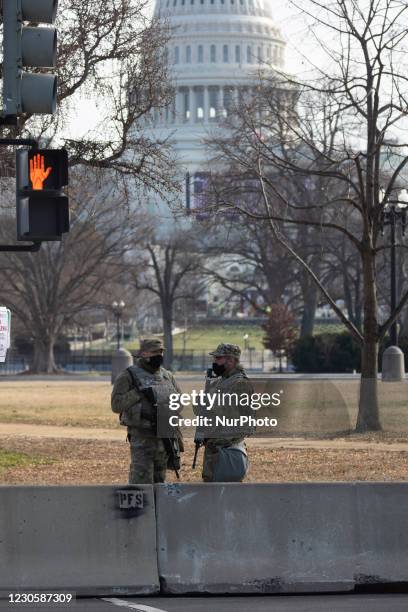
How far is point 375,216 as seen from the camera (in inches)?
1029

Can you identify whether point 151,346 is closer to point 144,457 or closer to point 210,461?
point 144,457

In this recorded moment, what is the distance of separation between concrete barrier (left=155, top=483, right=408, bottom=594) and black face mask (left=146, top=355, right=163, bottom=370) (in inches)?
67.7

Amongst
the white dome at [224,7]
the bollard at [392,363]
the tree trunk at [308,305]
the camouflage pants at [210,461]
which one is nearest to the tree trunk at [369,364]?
the bollard at [392,363]

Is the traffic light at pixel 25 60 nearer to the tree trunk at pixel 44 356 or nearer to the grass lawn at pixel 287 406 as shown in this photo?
the grass lawn at pixel 287 406

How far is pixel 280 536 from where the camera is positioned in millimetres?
10992

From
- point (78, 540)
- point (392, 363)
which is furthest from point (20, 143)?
point (392, 363)

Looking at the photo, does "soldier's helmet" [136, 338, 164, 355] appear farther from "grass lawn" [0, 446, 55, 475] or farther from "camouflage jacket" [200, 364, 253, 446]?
"grass lawn" [0, 446, 55, 475]

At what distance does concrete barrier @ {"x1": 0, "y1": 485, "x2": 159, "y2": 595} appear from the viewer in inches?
421

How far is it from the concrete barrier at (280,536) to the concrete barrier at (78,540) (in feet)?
0.59

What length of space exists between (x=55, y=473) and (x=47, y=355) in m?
47.2

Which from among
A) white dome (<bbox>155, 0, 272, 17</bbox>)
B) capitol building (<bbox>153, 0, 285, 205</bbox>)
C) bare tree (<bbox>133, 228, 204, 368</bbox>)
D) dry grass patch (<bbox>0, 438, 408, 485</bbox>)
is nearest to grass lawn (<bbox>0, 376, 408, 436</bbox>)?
dry grass patch (<bbox>0, 438, 408, 485</bbox>)

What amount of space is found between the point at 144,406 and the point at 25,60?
3.16m

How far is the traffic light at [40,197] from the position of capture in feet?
37.0

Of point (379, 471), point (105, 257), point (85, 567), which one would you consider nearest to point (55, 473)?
point (379, 471)
